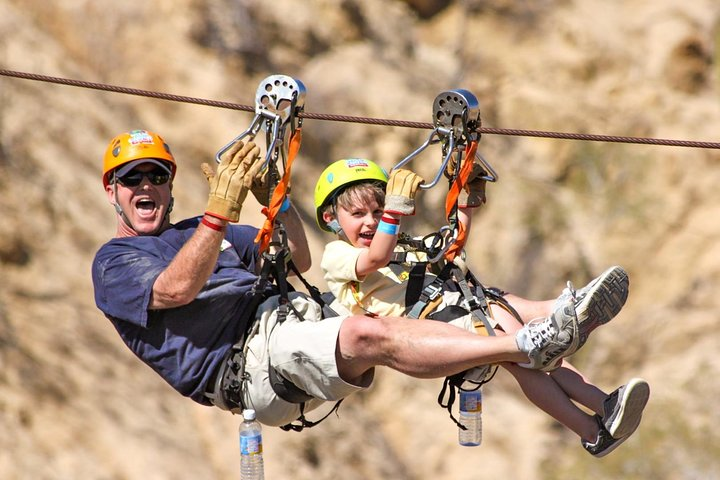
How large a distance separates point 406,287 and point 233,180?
1212 mm

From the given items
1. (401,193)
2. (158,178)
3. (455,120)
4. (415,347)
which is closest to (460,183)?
(455,120)

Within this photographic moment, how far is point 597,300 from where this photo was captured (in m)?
5.32

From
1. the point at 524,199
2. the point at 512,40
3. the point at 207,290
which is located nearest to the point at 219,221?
the point at 207,290

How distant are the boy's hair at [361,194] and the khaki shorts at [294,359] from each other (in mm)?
555

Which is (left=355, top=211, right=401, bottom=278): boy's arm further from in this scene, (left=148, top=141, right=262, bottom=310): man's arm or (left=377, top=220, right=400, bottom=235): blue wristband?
(left=148, top=141, right=262, bottom=310): man's arm

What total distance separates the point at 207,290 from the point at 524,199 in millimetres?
15458

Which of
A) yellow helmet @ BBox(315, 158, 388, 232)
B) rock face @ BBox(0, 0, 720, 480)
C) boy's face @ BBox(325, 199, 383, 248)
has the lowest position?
boy's face @ BBox(325, 199, 383, 248)

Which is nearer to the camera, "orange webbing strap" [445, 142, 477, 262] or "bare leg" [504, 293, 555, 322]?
"orange webbing strap" [445, 142, 477, 262]

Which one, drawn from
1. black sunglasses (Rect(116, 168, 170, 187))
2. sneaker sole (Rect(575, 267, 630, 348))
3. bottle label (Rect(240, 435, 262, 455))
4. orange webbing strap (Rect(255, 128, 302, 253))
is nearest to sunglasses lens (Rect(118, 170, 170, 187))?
black sunglasses (Rect(116, 168, 170, 187))

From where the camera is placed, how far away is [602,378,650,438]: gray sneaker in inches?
224

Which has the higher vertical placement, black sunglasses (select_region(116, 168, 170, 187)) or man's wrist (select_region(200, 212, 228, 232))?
black sunglasses (select_region(116, 168, 170, 187))

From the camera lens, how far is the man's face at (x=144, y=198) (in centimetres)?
613

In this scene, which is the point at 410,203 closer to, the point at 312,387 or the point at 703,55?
the point at 312,387

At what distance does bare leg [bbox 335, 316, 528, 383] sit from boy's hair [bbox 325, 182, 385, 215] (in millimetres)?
890
